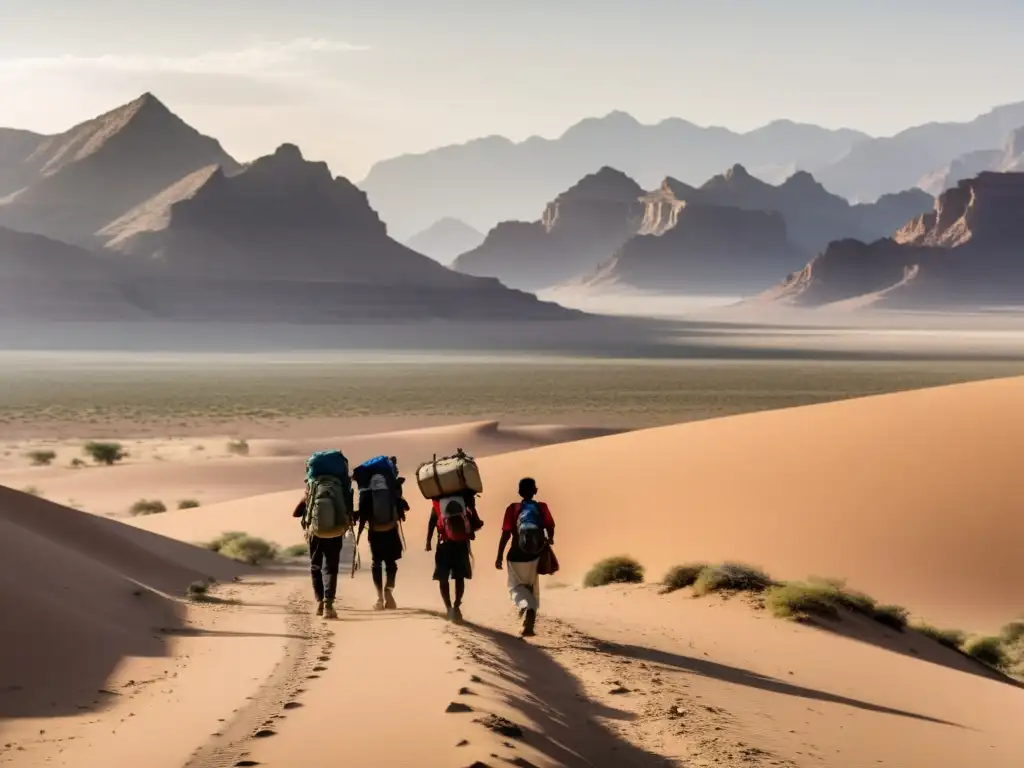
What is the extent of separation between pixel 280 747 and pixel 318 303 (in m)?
163

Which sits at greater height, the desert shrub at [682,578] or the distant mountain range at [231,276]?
the distant mountain range at [231,276]

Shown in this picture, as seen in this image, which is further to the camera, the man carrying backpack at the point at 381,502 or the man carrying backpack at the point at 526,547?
the man carrying backpack at the point at 381,502

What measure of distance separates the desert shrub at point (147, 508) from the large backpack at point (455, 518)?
18.5 m

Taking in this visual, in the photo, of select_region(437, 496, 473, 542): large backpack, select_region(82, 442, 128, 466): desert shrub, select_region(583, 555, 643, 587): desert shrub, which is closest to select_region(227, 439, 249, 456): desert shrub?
select_region(82, 442, 128, 466): desert shrub

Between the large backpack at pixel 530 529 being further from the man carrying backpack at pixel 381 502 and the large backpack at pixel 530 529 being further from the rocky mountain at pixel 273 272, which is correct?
the rocky mountain at pixel 273 272

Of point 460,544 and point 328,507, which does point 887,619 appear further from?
point 328,507

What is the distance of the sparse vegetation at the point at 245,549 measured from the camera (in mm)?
19781

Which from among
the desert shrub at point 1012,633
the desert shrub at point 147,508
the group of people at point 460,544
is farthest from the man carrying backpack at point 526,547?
the desert shrub at point 147,508

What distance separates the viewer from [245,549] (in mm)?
20000

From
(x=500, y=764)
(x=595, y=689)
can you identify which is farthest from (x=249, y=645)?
(x=500, y=764)

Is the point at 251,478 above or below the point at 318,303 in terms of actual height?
below

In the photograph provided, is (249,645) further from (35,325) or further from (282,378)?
(35,325)

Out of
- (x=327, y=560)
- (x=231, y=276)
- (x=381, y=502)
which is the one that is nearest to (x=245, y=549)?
(x=327, y=560)

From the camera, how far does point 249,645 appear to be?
32.2 ft
